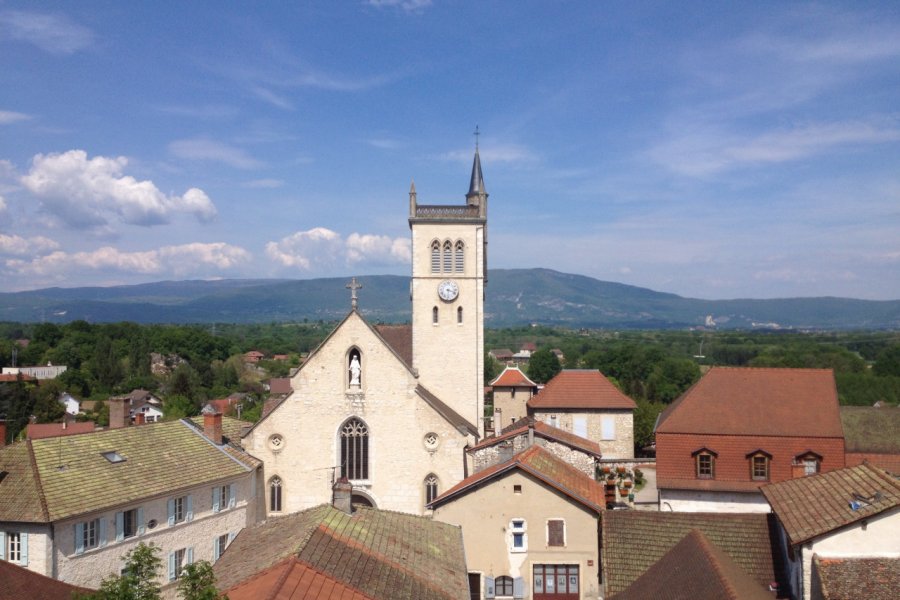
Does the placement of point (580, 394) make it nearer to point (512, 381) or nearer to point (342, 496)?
point (512, 381)

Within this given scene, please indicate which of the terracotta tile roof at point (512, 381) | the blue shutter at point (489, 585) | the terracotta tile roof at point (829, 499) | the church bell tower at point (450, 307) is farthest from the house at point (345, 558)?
the terracotta tile roof at point (512, 381)

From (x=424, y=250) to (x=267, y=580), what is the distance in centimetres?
2929

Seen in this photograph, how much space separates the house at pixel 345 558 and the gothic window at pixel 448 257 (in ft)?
67.8

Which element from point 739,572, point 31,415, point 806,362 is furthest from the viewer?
point 806,362

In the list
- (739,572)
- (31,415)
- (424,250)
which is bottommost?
(31,415)

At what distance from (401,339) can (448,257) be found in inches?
253

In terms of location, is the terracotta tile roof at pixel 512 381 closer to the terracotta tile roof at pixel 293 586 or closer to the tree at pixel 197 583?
the terracotta tile roof at pixel 293 586

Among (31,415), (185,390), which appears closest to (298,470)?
(31,415)

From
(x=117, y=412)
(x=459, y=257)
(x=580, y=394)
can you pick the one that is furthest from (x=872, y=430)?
(x=117, y=412)

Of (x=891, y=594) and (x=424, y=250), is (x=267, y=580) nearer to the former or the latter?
(x=891, y=594)

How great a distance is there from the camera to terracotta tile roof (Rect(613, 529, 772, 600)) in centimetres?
1645

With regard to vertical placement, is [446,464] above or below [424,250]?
below

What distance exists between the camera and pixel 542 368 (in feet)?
406

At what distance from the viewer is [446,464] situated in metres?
36.3
